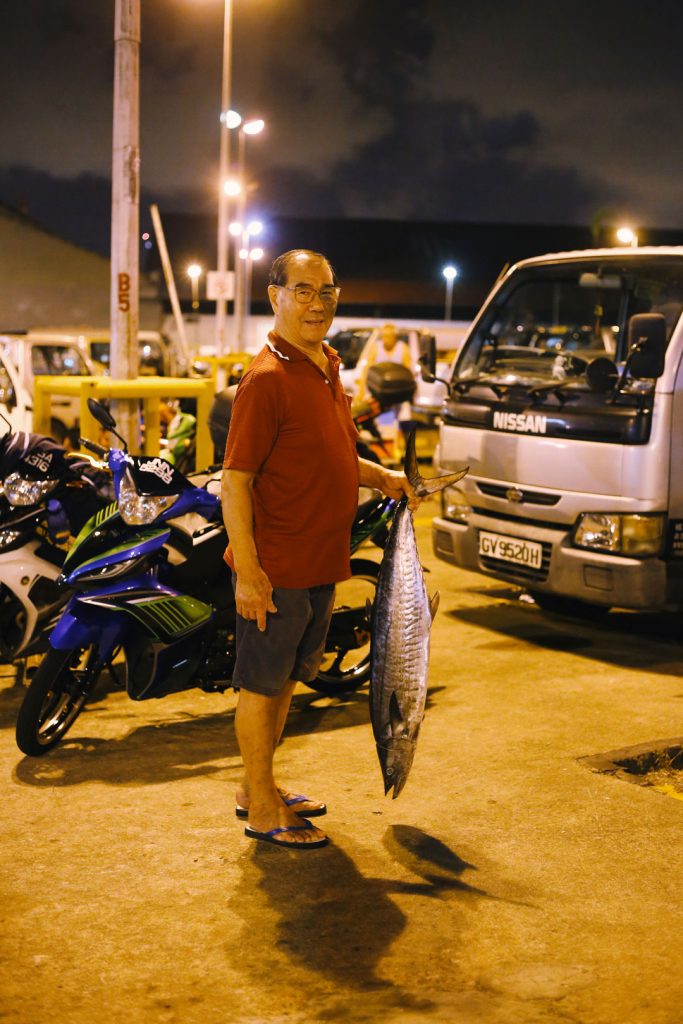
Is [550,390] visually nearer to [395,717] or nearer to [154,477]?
[154,477]

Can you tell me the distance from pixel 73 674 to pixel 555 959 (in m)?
2.75

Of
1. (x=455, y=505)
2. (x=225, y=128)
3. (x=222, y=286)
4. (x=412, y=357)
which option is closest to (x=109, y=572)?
(x=455, y=505)

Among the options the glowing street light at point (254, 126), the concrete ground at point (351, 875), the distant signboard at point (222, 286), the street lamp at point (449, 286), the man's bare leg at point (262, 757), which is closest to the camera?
the concrete ground at point (351, 875)

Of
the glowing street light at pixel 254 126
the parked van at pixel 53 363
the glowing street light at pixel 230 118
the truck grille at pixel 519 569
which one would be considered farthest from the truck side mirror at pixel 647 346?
the glowing street light at pixel 254 126

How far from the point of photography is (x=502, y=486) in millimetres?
7895

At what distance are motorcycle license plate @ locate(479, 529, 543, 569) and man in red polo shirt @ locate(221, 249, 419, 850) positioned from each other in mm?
3178

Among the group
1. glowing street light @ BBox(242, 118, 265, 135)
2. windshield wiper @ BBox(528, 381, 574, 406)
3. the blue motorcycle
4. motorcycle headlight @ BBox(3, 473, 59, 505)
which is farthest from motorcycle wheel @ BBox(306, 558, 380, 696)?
glowing street light @ BBox(242, 118, 265, 135)

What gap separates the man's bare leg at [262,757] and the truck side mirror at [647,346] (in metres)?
3.29

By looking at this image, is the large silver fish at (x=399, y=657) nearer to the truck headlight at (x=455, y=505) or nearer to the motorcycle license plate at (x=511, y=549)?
the motorcycle license plate at (x=511, y=549)

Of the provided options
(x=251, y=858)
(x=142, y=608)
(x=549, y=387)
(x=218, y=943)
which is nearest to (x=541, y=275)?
(x=549, y=387)

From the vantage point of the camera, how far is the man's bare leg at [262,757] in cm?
455

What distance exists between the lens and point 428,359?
8375 millimetres

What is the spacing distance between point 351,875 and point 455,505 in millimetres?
4224

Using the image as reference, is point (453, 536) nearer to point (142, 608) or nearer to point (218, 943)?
point (142, 608)
